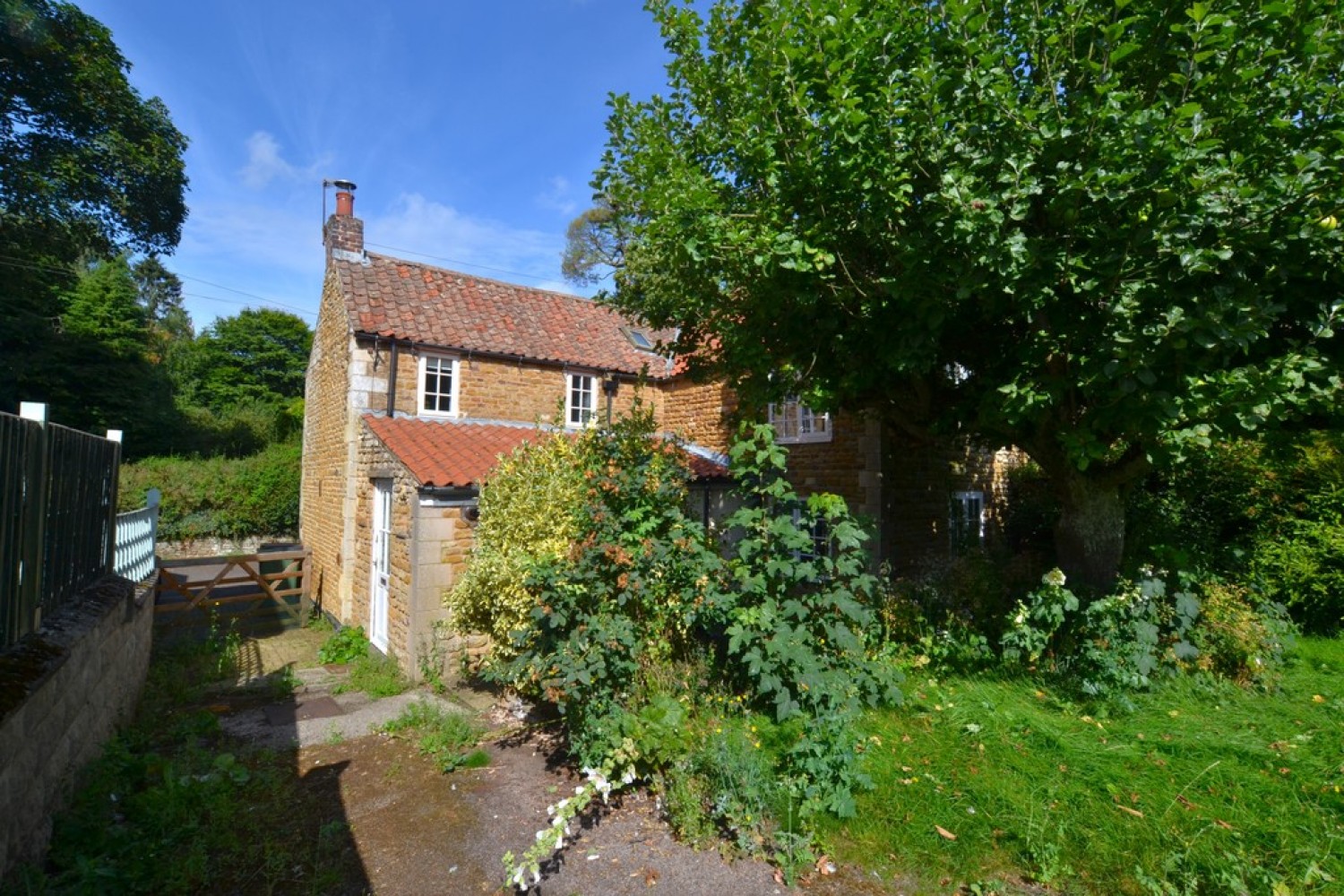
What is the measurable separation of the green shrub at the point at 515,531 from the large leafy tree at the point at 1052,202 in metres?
2.69

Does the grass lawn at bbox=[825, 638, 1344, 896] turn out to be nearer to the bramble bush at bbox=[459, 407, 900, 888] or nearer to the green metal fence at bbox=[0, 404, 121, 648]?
the bramble bush at bbox=[459, 407, 900, 888]

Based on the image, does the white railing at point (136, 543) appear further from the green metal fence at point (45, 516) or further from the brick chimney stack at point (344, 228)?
the brick chimney stack at point (344, 228)

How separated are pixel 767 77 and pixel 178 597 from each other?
18.3m

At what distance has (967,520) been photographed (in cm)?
1143

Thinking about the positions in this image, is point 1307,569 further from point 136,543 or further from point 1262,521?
point 136,543

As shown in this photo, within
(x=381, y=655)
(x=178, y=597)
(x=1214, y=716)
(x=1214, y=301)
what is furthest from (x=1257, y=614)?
(x=178, y=597)

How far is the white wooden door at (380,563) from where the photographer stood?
999 cm

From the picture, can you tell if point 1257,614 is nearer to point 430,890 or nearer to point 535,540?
point 535,540

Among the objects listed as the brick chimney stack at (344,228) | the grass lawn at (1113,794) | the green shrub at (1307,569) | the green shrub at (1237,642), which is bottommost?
the grass lawn at (1113,794)

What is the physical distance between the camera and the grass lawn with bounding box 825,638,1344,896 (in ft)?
11.5

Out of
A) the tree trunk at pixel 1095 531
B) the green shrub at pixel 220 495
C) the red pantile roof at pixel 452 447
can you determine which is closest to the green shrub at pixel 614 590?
the red pantile roof at pixel 452 447

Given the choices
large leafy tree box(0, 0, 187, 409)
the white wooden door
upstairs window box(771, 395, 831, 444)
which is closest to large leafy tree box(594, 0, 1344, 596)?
upstairs window box(771, 395, 831, 444)

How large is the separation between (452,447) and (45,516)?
20.4ft

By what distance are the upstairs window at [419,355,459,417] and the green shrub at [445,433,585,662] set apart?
5.92 meters
